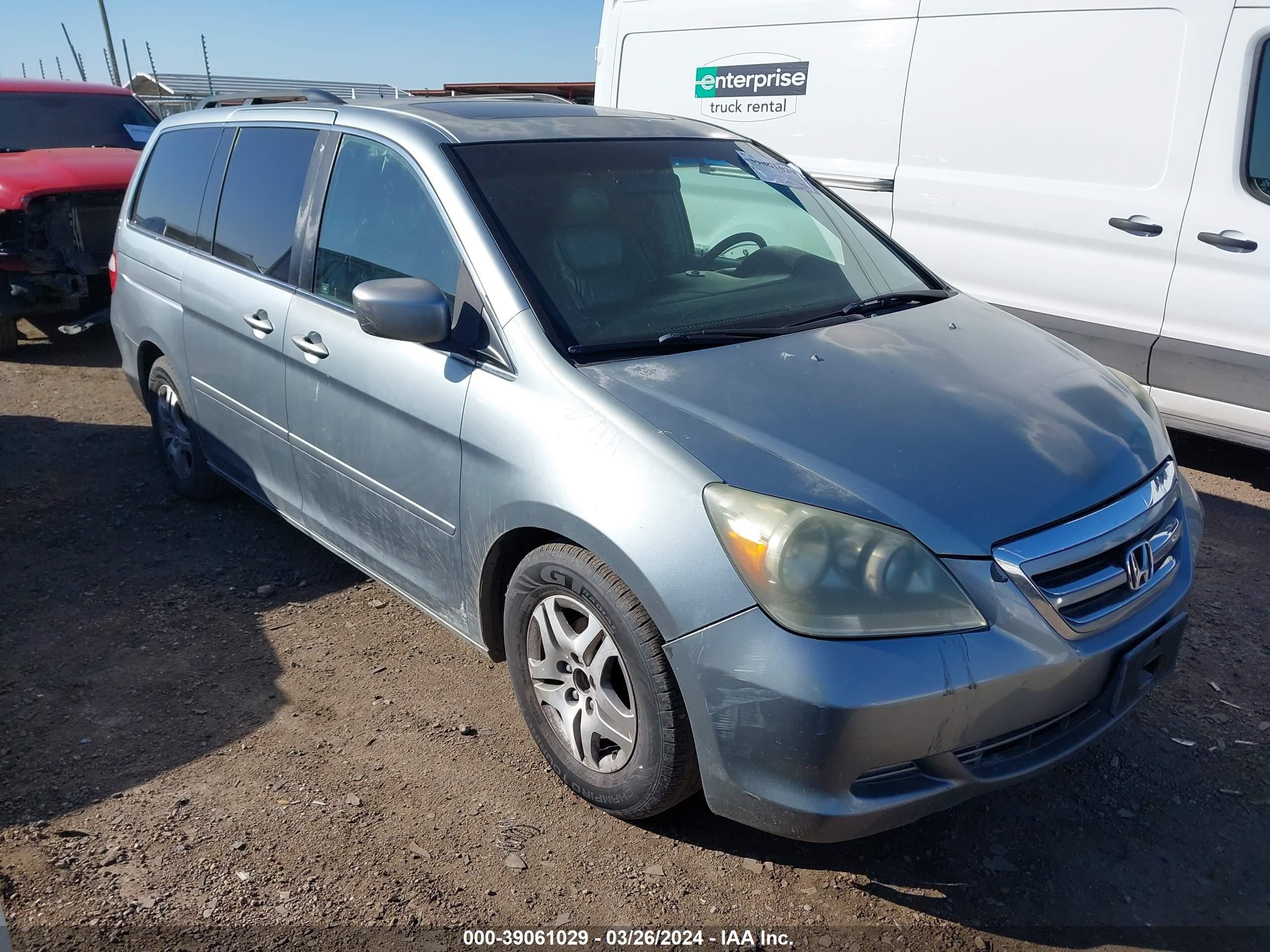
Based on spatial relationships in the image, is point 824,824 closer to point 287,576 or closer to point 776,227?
point 776,227

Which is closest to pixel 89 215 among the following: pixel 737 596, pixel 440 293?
pixel 440 293

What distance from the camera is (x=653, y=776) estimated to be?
2.46 metres

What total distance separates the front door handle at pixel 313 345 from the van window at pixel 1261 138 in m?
3.99

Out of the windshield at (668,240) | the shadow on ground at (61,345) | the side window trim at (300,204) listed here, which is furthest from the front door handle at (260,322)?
the shadow on ground at (61,345)

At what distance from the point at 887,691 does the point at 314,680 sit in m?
2.06

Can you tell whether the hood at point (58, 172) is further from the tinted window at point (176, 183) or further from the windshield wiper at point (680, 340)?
the windshield wiper at point (680, 340)


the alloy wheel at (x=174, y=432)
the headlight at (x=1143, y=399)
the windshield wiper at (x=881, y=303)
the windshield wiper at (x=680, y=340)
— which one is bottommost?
the alloy wheel at (x=174, y=432)

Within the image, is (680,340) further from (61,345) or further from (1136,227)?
(61,345)

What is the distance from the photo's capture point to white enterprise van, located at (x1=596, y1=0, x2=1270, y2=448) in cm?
455

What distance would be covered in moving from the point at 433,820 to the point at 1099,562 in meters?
1.79

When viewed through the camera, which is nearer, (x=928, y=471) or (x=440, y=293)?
(x=928, y=471)

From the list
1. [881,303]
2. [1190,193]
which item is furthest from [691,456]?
[1190,193]

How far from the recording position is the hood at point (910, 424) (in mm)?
2283

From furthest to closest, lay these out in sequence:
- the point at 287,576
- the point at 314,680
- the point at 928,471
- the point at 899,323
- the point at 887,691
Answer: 1. the point at 287,576
2. the point at 314,680
3. the point at 899,323
4. the point at 928,471
5. the point at 887,691
